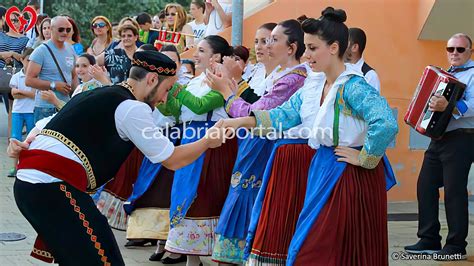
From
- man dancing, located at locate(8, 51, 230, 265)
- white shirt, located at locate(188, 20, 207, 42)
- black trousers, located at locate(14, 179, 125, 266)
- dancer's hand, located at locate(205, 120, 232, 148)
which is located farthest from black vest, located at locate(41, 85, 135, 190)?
white shirt, located at locate(188, 20, 207, 42)

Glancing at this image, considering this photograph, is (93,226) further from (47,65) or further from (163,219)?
(47,65)

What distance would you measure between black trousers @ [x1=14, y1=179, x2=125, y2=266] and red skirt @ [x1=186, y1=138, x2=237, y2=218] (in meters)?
2.30

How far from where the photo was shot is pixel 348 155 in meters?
4.95

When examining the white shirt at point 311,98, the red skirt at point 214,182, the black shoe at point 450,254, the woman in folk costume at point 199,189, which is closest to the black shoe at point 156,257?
Result: the woman in folk costume at point 199,189

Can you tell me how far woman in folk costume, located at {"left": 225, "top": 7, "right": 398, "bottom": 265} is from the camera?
4.89m

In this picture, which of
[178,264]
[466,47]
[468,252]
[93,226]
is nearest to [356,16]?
[466,47]

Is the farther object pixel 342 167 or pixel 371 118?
pixel 342 167

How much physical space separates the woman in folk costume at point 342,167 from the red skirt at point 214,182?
152cm

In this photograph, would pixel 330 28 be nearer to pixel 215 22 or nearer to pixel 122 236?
pixel 122 236

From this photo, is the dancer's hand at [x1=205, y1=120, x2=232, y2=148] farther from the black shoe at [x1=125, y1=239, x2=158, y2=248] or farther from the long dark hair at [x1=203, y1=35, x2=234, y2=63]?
the black shoe at [x1=125, y1=239, x2=158, y2=248]

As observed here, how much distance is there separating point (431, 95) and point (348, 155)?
240 centimetres

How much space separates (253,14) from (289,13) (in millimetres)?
436

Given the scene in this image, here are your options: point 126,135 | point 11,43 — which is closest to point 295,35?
point 126,135

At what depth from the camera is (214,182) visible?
665cm
